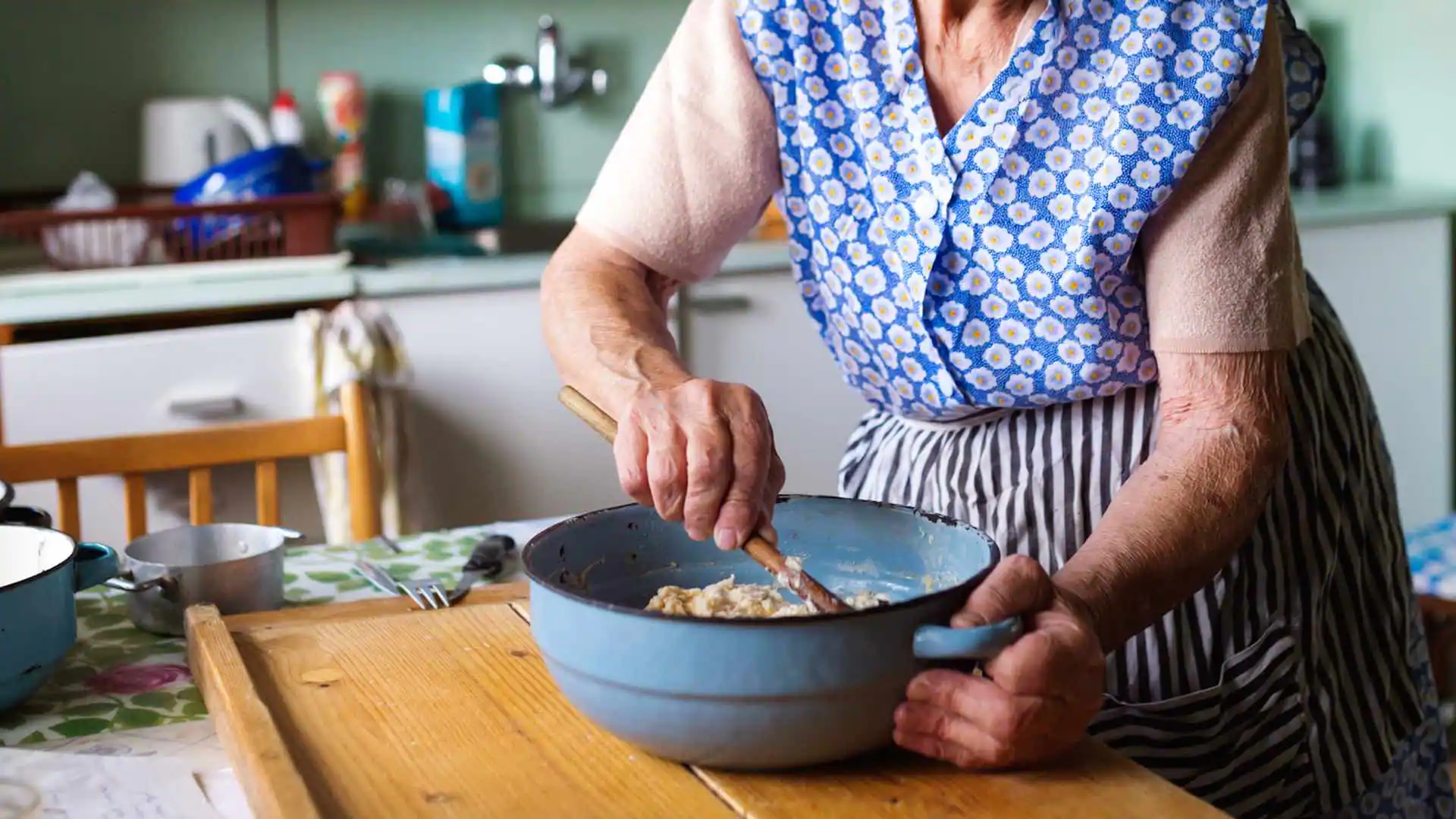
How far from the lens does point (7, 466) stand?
146 cm

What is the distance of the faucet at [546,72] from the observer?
3.00 meters

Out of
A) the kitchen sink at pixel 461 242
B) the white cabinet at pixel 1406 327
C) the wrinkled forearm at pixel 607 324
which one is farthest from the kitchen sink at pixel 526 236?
the wrinkled forearm at pixel 607 324

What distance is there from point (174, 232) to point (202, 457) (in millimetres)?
984

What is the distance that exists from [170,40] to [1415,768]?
7.75ft

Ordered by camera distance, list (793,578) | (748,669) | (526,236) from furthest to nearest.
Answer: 1. (526,236)
2. (793,578)
3. (748,669)

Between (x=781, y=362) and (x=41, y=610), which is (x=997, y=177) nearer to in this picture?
(x=41, y=610)

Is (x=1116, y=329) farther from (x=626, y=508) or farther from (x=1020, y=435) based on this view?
(x=626, y=508)

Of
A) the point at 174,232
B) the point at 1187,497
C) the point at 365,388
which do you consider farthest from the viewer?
the point at 174,232

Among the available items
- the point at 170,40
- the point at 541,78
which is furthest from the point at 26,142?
the point at 541,78

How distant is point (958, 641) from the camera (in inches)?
30.1

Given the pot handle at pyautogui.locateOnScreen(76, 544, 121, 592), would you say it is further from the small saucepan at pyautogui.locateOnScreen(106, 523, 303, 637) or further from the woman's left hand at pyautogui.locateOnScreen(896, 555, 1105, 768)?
the woman's left hand at pyautogui.locateOnScreen(896, 555, 1105, 768)

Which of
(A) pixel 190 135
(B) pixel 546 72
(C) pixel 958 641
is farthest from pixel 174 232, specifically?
(C) pixel 958 641

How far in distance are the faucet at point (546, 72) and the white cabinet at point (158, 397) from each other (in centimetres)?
90

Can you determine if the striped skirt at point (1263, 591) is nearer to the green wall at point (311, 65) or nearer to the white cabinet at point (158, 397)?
the white cabinet at point (158, 397)
